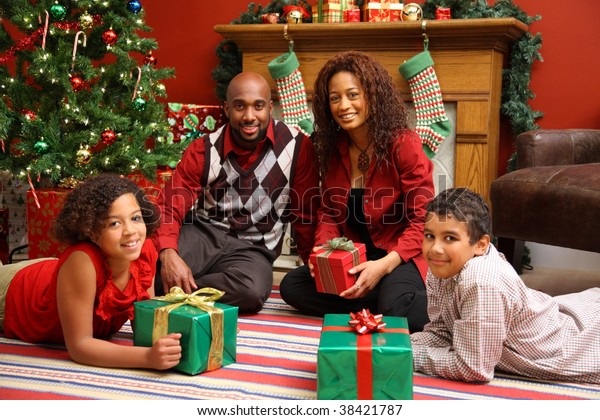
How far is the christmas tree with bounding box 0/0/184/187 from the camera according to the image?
3109 mm

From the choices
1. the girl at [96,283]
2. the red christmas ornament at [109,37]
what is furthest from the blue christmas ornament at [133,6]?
the girl at [96,283]

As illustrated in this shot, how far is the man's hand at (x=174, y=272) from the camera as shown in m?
2.49

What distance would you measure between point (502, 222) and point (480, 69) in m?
0.90

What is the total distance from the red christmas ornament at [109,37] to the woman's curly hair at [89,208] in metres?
1.32

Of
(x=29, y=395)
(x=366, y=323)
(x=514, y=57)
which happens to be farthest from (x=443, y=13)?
(x=29, y=395)

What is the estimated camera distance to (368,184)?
256 cm

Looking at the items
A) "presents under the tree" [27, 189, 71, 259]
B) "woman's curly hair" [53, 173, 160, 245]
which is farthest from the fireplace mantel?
"woman's curly hair" [53, 173, 160, 245]

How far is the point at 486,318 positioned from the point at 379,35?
2094 mm

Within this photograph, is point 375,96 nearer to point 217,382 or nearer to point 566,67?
point 217,382

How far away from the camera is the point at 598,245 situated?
2609 mm

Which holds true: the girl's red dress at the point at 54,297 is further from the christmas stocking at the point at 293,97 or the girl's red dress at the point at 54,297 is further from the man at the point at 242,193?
the christmas stocking at the point at 293,97

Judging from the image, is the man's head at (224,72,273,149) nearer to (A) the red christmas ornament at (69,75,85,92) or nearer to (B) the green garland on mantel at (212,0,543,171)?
(A) the red christmas ornament at (69,75,85,92)

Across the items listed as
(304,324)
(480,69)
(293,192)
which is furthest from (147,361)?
(480,69)

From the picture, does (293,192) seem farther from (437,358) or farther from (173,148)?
(437,358)
